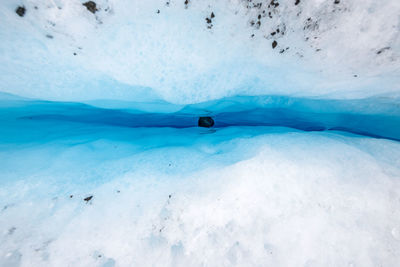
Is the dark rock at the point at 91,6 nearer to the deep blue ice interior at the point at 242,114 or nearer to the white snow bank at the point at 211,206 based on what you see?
the deep blue ice interior at the point at 242,114

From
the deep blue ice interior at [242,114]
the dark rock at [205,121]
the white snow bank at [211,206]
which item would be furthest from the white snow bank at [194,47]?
the dark rock at [205,121]

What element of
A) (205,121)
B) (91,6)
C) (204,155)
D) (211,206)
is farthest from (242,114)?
(91,6)

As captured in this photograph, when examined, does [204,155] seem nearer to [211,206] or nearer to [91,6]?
[211,206]

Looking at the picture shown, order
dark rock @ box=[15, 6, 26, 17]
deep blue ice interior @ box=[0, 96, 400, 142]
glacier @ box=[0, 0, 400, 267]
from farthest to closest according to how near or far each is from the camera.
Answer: deep blue ice interior @ box=[0, 96, 400, 142]
glacier @ box=[0, 0, 400, 267]
dark rock @ box=[15, 6, 26, 17]

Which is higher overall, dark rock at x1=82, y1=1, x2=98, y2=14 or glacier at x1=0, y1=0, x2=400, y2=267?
dark rock at x1=82, y1=1, x2=98, y2=14

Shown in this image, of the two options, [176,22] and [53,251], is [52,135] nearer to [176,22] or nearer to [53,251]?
[53,251]

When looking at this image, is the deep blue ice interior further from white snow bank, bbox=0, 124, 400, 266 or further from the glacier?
white snow bank, bbox=0, 124, 400, 266

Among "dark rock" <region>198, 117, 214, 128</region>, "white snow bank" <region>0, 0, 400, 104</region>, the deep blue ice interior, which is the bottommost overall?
"dark rock" <region>198, 117, 214, 128</region>

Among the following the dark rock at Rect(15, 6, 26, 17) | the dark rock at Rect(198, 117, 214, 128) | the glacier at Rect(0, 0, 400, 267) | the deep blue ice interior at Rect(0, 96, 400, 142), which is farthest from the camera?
the dark rock at Rect(198, 117, 214, 128)

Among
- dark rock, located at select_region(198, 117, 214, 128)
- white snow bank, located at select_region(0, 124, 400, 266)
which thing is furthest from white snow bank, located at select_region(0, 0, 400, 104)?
dark rock, located at select_region(198, 117, 214, 128)
